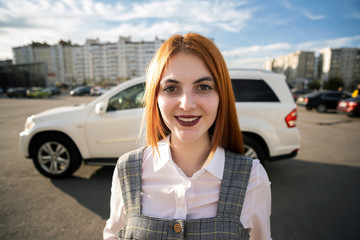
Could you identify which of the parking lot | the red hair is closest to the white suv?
the parking lot

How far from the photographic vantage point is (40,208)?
9.27 ft

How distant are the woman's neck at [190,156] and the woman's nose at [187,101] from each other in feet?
0.85

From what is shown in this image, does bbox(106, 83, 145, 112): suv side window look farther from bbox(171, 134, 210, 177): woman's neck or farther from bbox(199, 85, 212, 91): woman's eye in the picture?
bbox(199, 85, 212, 91): woman's eye

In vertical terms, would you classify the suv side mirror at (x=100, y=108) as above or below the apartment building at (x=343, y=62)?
below

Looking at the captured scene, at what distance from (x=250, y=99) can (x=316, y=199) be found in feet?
5.90

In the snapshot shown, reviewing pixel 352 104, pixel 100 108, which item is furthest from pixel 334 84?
pixel 100 108

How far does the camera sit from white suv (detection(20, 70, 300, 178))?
3.51 m

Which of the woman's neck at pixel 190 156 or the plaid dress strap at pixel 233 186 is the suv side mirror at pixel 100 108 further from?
the plaid dress strap at pixel 233 186

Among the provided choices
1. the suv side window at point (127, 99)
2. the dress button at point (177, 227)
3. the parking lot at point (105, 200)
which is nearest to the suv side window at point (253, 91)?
the parking lot at point (105, 200)

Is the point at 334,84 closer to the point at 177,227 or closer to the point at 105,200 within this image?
the point at 105,200

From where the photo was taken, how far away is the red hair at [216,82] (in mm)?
1062

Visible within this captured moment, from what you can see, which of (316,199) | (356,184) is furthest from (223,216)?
(356,184)

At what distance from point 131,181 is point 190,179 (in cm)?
31

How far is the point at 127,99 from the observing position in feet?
12.0
